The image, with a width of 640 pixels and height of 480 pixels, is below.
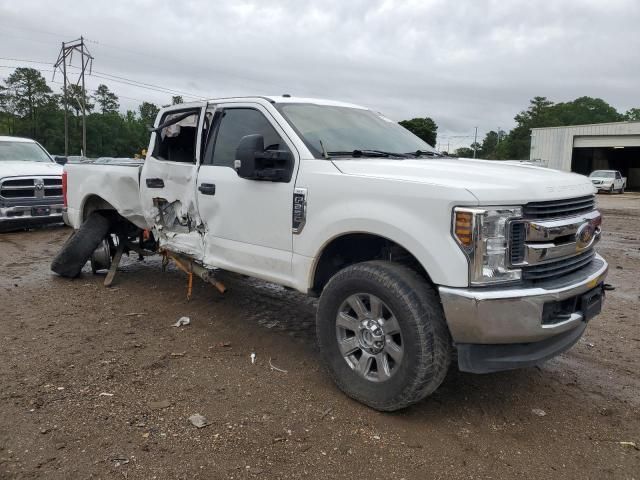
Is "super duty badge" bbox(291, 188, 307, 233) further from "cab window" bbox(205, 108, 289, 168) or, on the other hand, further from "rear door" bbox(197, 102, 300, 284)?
"cab window" bbox(205, 108, 289, 168)

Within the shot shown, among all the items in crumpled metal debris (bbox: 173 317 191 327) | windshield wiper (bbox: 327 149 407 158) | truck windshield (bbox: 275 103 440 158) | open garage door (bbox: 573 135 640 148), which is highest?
open garage door (bbox: 573 135 640 148)

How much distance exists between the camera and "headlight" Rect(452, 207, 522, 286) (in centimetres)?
293

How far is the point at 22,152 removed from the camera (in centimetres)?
1149

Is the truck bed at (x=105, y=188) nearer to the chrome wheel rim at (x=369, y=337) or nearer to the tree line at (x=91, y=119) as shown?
the chrome wheel rim at (x=369, y=337)

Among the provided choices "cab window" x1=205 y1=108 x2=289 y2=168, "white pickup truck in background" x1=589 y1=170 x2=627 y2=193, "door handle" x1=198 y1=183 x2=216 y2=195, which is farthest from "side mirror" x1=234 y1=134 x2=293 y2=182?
"white pickup truck in background" x1=589 y1=170 x2=627 y2=193

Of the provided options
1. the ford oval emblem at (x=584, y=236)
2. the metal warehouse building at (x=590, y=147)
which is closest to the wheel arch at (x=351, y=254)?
the ford oval emblem at (x=584, y=236)

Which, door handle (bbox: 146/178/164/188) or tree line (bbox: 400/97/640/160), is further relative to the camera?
tree line (bbox: 400/97/640/160)

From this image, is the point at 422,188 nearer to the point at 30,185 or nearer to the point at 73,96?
the point at 30,185

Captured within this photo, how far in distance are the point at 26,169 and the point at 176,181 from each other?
6862 millimetres

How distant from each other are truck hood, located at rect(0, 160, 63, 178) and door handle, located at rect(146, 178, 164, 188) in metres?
5.97

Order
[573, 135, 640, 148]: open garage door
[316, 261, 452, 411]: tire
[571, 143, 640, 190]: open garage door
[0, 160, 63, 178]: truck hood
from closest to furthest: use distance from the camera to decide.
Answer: [316, 261, 452, 411]: tire → [0, 160, 63, 178]: truck hood → [573, 135, 640, 148]: open garage door → [571, 143, 640, 190]: open garage door

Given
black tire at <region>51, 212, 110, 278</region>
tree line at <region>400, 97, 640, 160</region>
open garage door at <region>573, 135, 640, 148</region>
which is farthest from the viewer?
tree line at <region>400, 97, 640, 160</region>

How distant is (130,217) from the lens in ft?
19.4

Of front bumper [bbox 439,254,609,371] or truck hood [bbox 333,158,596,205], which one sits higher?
truck hood [bbox 333,158,596,205]
